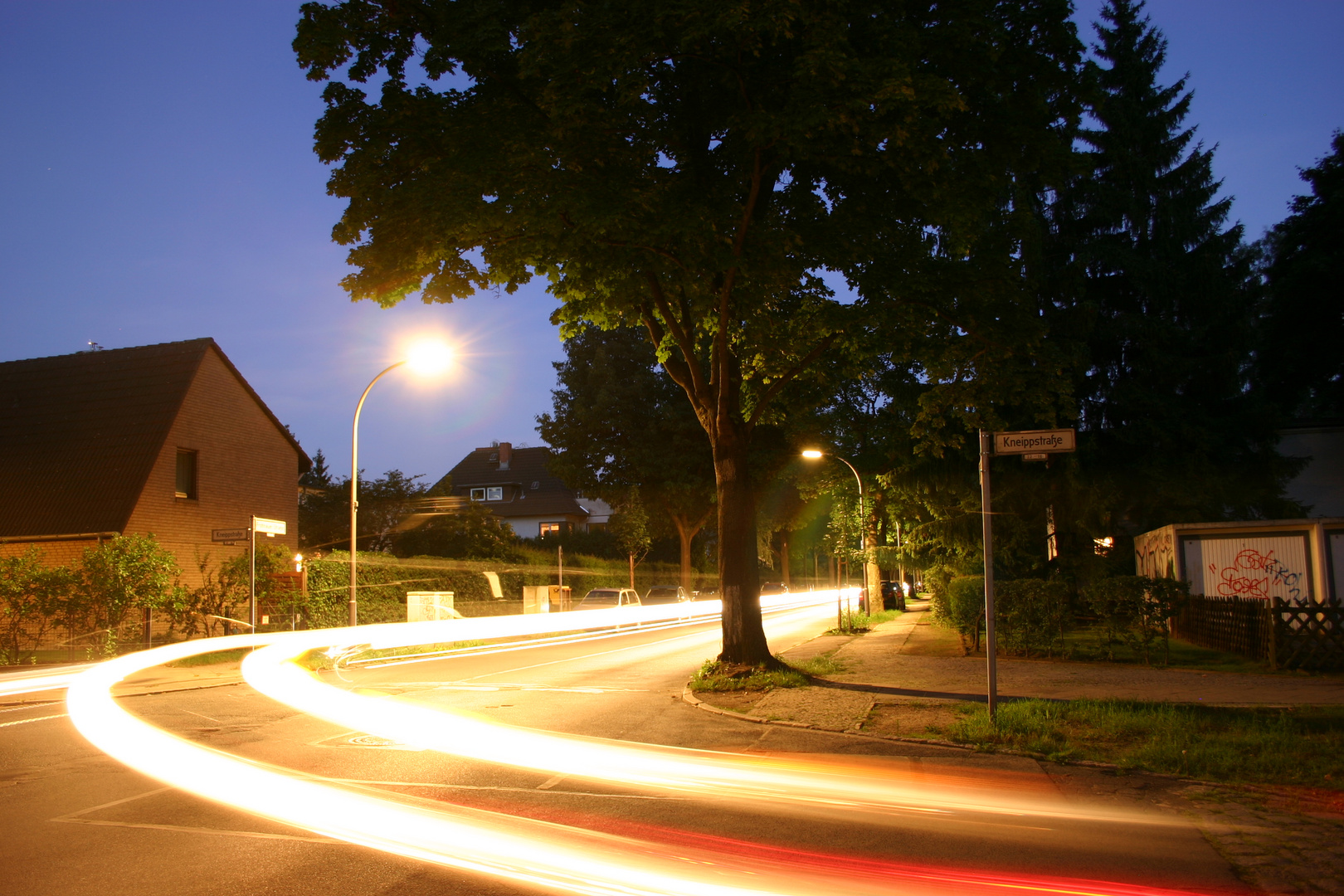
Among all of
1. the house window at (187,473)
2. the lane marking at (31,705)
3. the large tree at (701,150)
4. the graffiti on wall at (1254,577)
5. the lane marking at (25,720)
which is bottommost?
the lane marking at (31,705)

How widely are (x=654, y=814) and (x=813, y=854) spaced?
1.43 metres

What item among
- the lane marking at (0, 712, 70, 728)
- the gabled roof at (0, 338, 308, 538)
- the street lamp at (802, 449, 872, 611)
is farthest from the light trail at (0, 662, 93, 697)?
the street lamp at (802, 449, 872, 611)

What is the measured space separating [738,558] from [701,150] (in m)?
6.96

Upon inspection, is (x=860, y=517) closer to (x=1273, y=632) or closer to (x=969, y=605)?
(x=969, y=605)

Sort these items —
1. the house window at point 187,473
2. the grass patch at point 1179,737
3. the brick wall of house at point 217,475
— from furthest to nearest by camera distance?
1. the house window at point 187,473
2. the brick wall of house at point 217,475
3. the grass patch at point 1179,737

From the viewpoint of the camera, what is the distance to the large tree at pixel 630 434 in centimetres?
4572

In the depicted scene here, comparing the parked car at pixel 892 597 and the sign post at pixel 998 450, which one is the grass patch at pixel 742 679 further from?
the parked car at pixel 892 597

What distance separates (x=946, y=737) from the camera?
9641 mm

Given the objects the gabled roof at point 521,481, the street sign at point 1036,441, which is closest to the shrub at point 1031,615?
the street sign at point 1036,441

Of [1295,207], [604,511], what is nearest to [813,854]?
[1295,207]

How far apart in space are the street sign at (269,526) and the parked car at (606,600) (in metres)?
14.7

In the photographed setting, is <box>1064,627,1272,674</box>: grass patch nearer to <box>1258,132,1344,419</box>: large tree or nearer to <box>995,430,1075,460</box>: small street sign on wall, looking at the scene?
<box>995,430,1075,460</box>: small street sign on wall

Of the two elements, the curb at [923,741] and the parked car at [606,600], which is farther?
the parked car at [606,600]

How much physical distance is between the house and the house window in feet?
0.12
